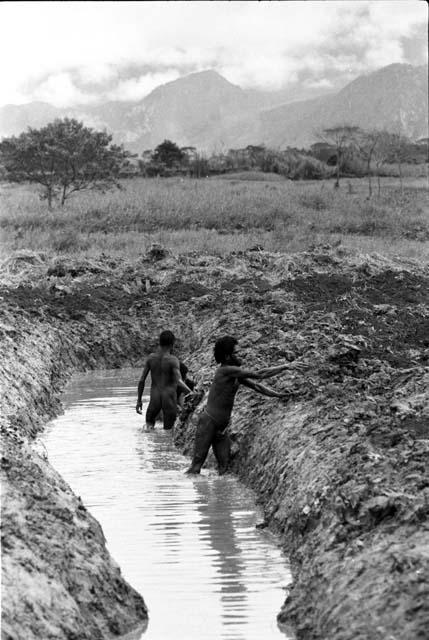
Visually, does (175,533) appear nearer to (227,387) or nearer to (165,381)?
(227,387)

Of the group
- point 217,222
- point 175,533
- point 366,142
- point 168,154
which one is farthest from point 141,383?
point 168,154

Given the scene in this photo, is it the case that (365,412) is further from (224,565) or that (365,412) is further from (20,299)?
(20,299)

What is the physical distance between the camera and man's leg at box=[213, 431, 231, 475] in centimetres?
1177

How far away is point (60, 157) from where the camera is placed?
54.1m

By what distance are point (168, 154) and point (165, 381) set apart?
74.6 meters

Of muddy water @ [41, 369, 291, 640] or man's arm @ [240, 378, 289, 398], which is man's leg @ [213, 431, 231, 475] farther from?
man's arm @ [240, 378, 289, 398]

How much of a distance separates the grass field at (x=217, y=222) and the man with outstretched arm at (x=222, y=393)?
2268cm

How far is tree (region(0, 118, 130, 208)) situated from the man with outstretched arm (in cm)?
4253

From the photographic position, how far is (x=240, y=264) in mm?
30750

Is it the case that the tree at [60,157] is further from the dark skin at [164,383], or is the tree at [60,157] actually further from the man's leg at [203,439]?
the man's leg at [203,439]

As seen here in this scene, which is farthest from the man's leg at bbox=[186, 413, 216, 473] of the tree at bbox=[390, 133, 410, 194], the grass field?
the tree at bbox=[390, 133, 410, 194]

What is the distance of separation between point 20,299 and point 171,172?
185 feet

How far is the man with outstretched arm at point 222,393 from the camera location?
11414 millimetres

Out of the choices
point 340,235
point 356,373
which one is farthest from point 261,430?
point 340,235
